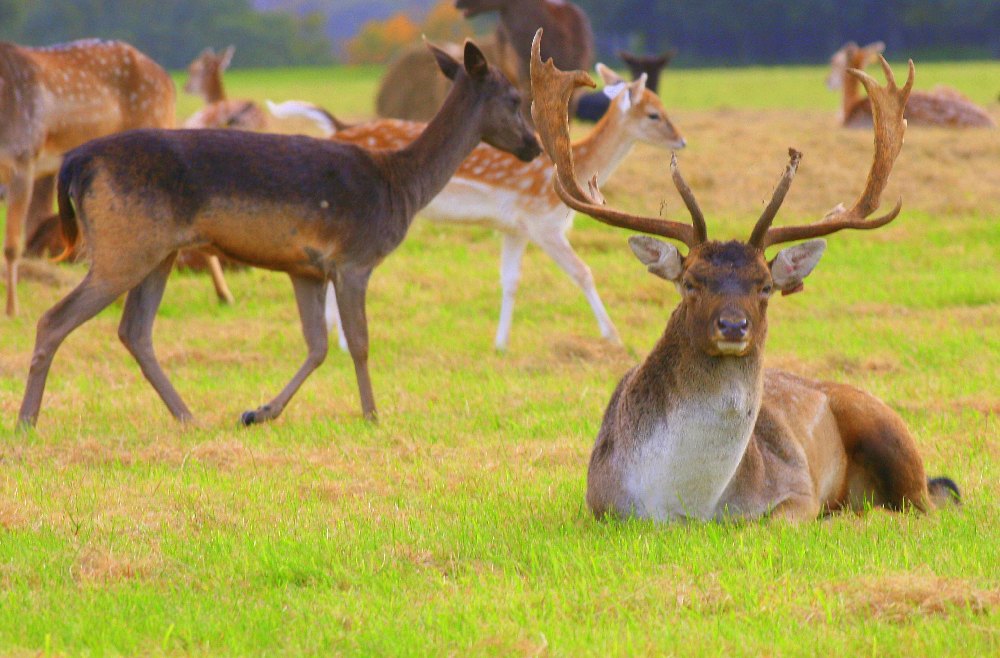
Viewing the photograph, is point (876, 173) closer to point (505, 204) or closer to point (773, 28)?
point (505, 204)

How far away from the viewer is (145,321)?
23.9 feet

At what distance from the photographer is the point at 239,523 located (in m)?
5.23

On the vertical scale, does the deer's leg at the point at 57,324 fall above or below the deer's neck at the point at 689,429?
below

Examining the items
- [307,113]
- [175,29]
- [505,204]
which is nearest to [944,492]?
[505,204]

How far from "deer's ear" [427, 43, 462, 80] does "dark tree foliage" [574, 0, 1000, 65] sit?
4751cm

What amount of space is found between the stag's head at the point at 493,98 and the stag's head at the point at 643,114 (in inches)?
73.1

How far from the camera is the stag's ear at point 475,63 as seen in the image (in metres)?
7.64

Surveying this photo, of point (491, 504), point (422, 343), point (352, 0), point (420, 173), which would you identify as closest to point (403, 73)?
point (422, 343)

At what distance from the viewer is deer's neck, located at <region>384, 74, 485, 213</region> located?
751cm

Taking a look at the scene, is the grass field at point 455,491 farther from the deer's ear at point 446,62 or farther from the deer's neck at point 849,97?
the deer's neck at point 849,97

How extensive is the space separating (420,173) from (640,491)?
296 cm

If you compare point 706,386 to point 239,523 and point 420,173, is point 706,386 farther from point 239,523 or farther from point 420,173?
point 420,173

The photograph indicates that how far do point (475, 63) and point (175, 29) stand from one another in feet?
220

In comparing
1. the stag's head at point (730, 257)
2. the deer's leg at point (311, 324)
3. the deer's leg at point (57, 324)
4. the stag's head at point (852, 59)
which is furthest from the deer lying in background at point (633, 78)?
the stag's head at point (730, 257)
